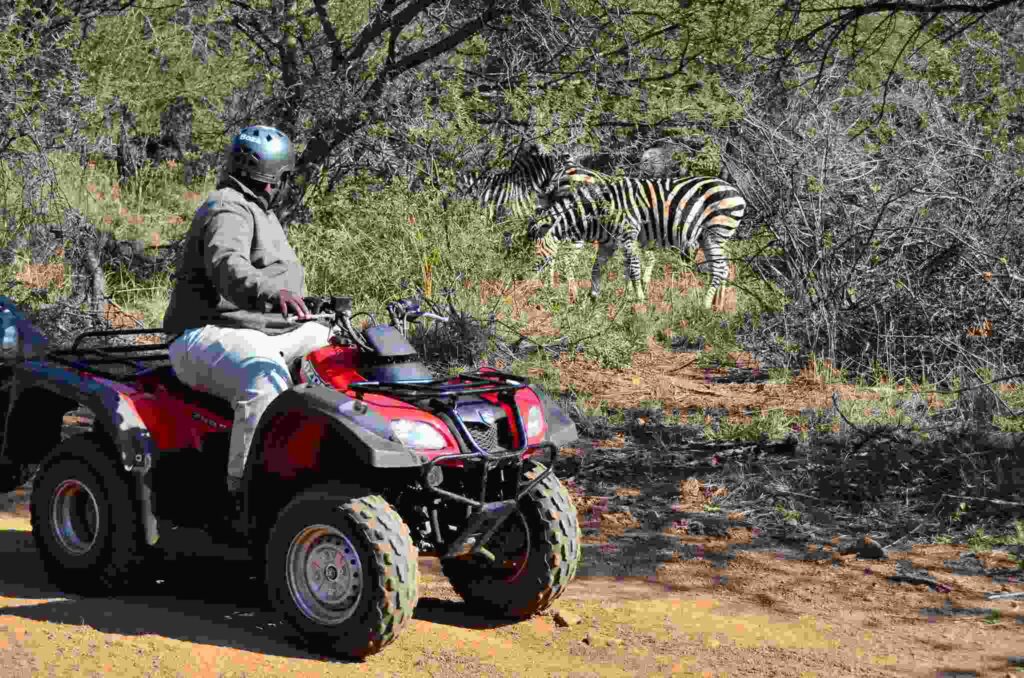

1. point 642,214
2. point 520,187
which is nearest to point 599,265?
point 520,187

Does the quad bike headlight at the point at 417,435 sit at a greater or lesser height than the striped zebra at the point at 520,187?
lesser

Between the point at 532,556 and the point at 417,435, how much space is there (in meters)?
0.78

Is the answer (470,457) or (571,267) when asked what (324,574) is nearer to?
(470,457)

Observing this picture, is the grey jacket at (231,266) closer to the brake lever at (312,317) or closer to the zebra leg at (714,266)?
the brake lever at (312,317)

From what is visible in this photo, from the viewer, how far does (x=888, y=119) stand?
11469mm

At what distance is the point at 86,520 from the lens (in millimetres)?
5340

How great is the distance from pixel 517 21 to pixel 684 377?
313cm

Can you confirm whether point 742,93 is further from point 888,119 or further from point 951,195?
point 951,195

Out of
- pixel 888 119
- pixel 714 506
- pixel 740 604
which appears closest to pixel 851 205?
pixel 888 119

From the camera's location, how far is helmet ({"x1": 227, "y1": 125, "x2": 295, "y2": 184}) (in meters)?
5.03

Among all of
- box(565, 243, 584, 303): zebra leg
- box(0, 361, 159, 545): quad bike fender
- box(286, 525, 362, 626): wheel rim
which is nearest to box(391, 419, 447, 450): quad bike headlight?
box(286, 525, 362, 626): wheel rim

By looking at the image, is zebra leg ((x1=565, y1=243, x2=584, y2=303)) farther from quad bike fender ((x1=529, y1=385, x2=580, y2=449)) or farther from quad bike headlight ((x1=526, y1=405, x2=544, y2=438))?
quad bike headlight ((x1=526, y1=405, x2=544, y2=438))

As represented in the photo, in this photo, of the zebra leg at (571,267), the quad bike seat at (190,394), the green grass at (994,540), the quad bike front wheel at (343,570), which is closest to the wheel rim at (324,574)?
the quad bike front wheel at (343,570)

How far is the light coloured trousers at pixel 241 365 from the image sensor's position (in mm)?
4719
